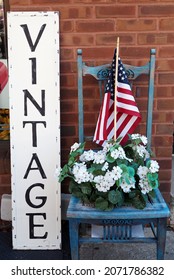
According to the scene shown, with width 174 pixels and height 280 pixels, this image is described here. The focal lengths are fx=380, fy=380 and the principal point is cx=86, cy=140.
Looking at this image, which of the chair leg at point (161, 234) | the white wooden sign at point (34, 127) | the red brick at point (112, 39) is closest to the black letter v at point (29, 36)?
the white wooden sign at point (34, 127)

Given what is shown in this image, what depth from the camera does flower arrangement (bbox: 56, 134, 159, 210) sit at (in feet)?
7.20

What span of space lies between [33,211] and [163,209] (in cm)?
101

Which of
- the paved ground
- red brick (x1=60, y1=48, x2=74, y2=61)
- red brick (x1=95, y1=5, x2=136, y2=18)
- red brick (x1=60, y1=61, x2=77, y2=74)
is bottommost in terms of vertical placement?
the paved ground

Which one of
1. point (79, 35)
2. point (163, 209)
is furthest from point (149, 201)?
point (79, 35)

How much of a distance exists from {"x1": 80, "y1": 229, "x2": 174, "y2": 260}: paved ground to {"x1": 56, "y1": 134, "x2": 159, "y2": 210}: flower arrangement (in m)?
0.64

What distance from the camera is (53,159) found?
2.76 metres

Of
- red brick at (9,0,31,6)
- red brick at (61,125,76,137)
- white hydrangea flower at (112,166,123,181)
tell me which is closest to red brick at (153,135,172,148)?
red brick at (61,125,76,137)

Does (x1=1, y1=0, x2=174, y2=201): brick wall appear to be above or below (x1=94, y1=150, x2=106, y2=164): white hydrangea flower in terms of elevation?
above

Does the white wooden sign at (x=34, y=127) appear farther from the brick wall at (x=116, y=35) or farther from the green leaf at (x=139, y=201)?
the green leaf at (x=139, y=201)

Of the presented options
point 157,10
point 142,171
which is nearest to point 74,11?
point 157,10

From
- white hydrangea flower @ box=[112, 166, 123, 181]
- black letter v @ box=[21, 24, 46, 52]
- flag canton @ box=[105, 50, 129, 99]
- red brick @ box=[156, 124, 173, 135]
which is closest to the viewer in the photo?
white hydrangea flower @ box=[112, 166, 123, 181]

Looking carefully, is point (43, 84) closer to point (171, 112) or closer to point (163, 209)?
point (171, 112)

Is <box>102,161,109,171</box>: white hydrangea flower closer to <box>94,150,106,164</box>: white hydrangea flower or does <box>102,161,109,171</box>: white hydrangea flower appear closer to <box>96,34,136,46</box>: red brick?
<box>94,150,106,164</box>: white hydrangea flower

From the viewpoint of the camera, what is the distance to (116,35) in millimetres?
2740
